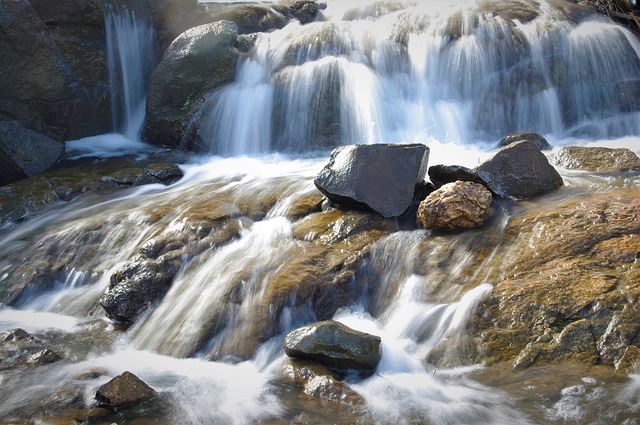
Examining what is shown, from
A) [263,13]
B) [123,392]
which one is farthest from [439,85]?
[123,392]

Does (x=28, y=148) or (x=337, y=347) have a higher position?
(x=28, y=148)

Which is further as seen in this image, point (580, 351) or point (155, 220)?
point (155, 220)

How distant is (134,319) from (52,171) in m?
5.29

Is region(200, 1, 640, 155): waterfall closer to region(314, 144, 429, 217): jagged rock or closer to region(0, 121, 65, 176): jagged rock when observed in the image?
region(0, 121, 65, 176): jagged rock

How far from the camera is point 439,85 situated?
1114 cm

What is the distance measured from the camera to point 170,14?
43.9ft

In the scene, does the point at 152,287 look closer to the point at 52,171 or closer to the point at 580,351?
the point at 580,351

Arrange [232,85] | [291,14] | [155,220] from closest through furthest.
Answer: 1. [155,220]
2. [232,85]
3. [291,14]

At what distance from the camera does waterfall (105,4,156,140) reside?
1241 centimetres

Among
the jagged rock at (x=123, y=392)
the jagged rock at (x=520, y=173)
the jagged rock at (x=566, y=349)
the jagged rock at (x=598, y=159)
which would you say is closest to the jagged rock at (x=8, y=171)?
the jagged rock at (x=123, y=392)

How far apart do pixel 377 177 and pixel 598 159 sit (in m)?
2.94

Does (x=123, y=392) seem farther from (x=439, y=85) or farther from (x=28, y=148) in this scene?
(x=439, y=85)

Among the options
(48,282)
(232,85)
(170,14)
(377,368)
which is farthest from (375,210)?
(170,14)

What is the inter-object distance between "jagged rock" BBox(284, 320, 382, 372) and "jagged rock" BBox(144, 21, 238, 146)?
23.8 feet
